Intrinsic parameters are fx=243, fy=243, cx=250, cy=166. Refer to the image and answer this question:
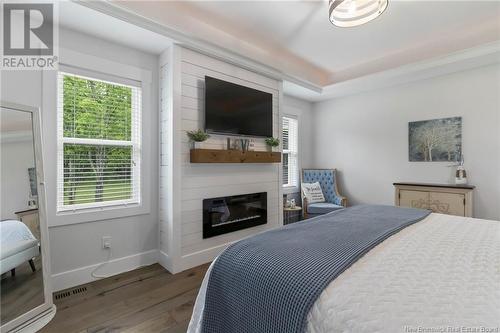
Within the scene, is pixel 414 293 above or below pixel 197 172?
below

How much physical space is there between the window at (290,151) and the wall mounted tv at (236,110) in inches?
46.3

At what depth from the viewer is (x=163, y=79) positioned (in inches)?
112

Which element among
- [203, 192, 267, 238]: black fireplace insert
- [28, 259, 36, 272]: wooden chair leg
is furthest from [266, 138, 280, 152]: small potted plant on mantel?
[28, 259, 36, 272]: wooden chair leg

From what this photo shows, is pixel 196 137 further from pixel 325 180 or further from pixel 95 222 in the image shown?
pixel 325 180

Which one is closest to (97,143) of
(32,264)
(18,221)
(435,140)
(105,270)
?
(18,221)

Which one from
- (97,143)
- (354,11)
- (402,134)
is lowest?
(97,143)

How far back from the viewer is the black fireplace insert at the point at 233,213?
2.96 metres

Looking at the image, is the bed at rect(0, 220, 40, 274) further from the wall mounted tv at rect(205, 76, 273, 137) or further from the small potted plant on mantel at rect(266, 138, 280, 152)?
the small potted plant on mantel at rect(266, 138, 280, 152)

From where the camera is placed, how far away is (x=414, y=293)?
0.90m

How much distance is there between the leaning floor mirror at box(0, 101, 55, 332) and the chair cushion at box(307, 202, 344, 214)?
3429 mm

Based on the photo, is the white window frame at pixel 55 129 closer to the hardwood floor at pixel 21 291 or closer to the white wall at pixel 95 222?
the white wall at pixel 95 222

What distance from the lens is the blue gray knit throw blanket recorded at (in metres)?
0.97

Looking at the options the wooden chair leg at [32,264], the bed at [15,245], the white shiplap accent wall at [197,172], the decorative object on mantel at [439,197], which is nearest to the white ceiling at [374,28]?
the white shiplap accent wall at [197,172]

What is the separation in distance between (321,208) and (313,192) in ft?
1.49
